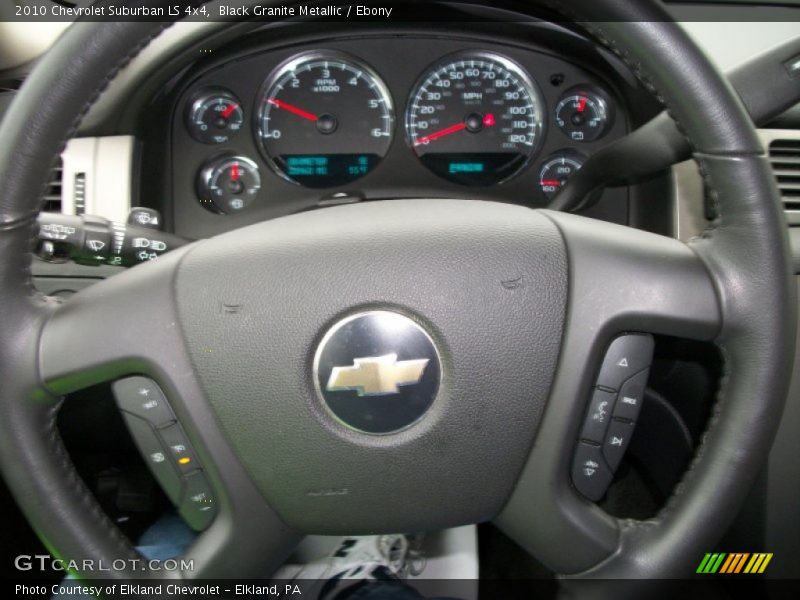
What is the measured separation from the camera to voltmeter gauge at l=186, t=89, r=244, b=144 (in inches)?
76.2

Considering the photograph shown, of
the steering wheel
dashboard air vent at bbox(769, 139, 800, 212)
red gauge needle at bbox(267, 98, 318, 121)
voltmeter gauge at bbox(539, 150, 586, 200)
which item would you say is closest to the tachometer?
red gauge needle at bbox(267, 98, 318, 121)

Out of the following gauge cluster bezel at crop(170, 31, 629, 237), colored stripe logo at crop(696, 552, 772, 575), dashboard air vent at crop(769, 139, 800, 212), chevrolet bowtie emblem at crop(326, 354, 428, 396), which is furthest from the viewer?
gauge cluster bezel at crop(170, 31, 629, 237)

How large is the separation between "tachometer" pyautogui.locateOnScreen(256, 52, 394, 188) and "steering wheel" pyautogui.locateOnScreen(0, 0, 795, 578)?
3.69ft

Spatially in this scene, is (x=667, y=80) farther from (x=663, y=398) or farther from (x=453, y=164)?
(x=453, y=164)

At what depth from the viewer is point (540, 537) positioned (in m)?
0.84

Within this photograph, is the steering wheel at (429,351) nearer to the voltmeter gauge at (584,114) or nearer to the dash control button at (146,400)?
the dash control button at (146,400)

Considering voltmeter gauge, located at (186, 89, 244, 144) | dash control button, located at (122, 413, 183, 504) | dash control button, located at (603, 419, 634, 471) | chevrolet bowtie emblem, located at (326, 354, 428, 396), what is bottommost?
dash control button, located at (122, 413, 183, 504)

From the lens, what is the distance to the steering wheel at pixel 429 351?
2.61ft

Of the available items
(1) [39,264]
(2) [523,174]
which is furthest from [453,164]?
(1) [39,264]

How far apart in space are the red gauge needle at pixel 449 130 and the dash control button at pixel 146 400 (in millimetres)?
1268

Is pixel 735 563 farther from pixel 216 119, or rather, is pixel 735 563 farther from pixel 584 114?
pixel 216 119

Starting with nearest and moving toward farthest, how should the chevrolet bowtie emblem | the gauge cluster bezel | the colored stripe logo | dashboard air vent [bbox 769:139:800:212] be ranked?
1. the chevrolet bowtie emblem
2. the colored stripe logo
3. dashboard air vent [bbox 769:139:800:212]
4. the gauge cluster bezel

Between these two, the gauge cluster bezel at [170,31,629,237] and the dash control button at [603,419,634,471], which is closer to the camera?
the dash control button at [603,419,634,471]
